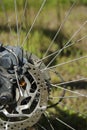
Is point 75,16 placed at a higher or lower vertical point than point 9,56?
lower

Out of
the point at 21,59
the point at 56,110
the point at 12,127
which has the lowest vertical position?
the point at 56,110

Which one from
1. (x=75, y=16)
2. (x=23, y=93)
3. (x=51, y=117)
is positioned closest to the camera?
(x=23, y=93)

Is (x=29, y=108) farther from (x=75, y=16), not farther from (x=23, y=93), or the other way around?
(x=75, y=16)

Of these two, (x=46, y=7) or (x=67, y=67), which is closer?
(x=67, y=67)

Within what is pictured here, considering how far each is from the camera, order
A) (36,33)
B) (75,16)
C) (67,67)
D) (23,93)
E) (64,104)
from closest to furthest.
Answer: (23,93)
(64,104)
(67,67)
(36,33)
(75,16)

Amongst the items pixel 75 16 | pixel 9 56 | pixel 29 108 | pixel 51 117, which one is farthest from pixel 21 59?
pixel 75 16

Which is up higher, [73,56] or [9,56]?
[9,56]

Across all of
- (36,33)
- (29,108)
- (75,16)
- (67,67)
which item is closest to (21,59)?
(29,108)

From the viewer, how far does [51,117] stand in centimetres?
450

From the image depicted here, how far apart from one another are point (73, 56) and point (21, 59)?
2417mm

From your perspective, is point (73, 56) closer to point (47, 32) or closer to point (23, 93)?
point (47, 32)

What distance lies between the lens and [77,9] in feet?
23.4

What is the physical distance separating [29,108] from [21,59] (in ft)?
1.08

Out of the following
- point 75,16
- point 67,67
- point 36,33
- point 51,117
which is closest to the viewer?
point 51,117
